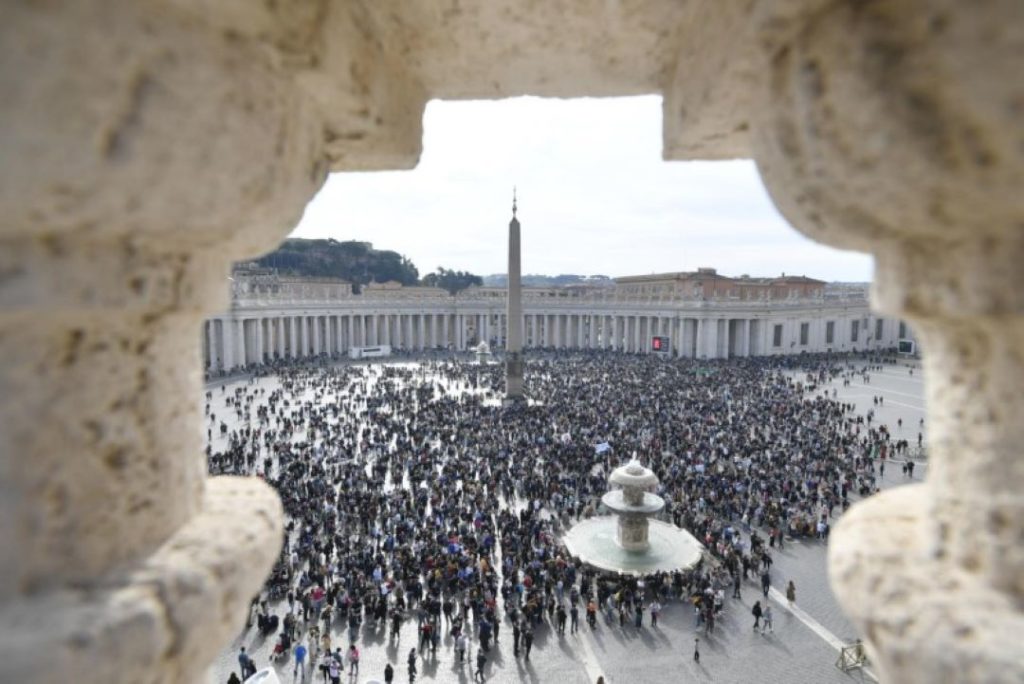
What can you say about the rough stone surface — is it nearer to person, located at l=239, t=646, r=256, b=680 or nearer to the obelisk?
person, located at l=239, t=646, r=256, b=680

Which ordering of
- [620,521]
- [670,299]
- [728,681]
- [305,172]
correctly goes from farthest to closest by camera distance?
1. [670,299]
2. [620,521]
3. [728,681]
4. [305,172]

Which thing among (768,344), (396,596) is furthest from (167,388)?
(768,344)

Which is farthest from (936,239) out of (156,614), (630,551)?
(630,551)

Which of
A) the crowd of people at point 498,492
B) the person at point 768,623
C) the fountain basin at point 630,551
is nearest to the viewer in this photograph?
the person at point 768,623

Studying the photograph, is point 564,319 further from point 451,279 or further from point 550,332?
point 451,279

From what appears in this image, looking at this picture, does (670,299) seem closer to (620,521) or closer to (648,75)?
(620,521)

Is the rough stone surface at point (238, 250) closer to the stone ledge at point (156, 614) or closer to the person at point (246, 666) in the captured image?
the stone ledge at point (156, 614)

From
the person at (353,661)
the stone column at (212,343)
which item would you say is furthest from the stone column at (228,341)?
the person at (353,661)

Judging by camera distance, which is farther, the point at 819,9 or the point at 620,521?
the point at 620,521
